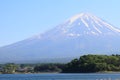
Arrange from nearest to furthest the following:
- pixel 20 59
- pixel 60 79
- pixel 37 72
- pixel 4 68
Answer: pixel 60 79 < pixel 37 72 < pixel 4 68 < pixel 20 59

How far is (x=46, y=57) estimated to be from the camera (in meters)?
133

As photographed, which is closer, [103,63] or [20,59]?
[103,63]

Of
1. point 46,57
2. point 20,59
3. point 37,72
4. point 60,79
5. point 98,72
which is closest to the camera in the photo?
point 60,79

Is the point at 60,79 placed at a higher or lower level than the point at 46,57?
lower

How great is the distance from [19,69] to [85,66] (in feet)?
88.2

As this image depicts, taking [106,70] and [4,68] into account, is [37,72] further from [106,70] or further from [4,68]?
[106,70]

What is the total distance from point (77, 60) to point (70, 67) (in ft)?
4.94

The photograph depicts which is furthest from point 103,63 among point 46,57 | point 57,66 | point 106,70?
point 46,57

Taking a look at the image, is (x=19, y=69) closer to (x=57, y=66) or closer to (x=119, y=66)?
(x=57, y=66)

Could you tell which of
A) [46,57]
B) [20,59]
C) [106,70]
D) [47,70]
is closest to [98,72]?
[106,70]

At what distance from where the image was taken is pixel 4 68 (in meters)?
109

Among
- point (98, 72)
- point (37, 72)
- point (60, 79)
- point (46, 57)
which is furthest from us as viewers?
point (46, 57)

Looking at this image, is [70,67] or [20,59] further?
[20,59]

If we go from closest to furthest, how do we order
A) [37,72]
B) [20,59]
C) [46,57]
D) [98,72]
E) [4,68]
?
[98,72] < [37,72] < [4,68] < [46,57] < [20,59]
